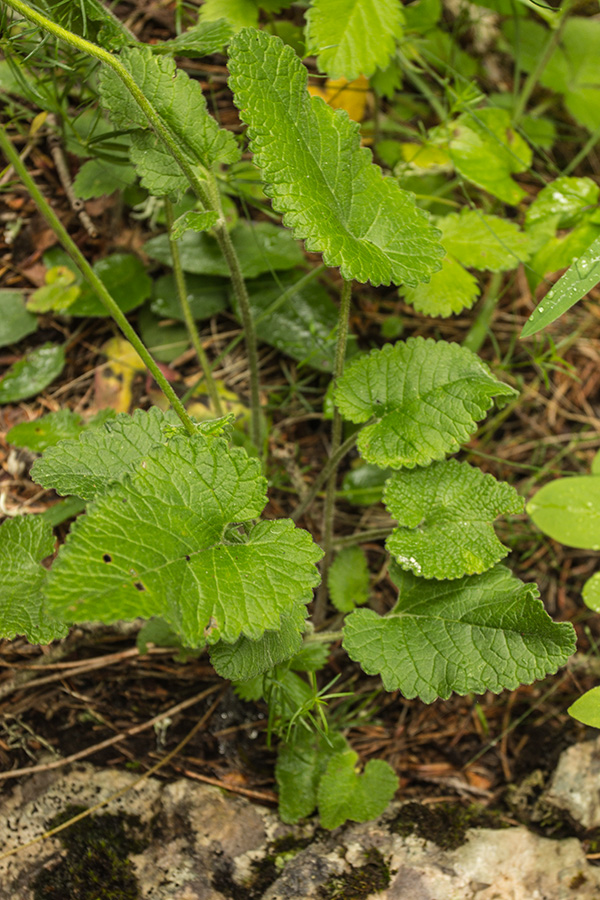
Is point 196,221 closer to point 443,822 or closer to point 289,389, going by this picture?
point 289,389

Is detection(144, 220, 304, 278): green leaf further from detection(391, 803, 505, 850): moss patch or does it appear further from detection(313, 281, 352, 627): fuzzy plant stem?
detection(391, 803, 505, 850): moss patch

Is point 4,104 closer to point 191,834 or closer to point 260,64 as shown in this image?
point 260,64

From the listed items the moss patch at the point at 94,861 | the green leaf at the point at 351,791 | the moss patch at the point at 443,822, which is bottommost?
the moss patch at the point at 94,861

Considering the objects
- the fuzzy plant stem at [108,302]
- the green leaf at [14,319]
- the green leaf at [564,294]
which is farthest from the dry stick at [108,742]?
the green leaf at [564,294]

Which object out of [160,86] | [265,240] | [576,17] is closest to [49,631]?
[160,86]

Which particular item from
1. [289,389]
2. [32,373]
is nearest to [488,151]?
[289,389]

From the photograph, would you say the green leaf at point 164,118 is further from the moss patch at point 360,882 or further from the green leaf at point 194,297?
the moss patch at point 360,882
